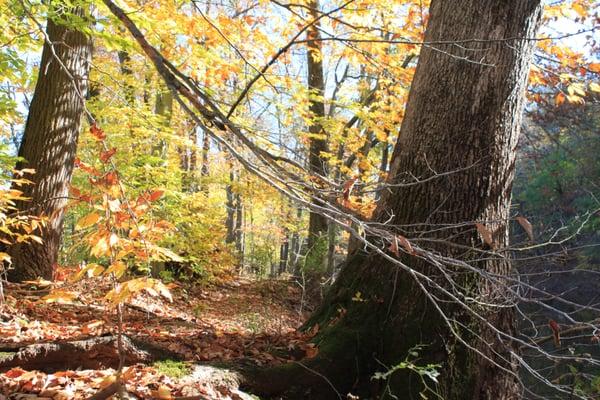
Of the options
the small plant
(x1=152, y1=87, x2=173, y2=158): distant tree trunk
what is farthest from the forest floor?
(x1=152, y1=87, x2=173, y2=158): distant tree trunk

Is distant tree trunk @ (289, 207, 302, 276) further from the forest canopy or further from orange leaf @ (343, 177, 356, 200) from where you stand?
orange leaf @ (343, 177, 356, 200)

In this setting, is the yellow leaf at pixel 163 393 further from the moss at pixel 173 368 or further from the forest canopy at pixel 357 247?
the moss at pixel 173 368

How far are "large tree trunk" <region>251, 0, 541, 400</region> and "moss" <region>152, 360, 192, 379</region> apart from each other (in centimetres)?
71

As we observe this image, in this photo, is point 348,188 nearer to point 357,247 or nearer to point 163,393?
point 163,393

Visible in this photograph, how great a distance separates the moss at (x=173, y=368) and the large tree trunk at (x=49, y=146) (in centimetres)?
324

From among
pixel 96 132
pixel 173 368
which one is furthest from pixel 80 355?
pixel 96 132

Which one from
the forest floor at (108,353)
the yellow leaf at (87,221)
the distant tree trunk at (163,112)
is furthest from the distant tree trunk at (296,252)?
the yellow leaf at (87,221)

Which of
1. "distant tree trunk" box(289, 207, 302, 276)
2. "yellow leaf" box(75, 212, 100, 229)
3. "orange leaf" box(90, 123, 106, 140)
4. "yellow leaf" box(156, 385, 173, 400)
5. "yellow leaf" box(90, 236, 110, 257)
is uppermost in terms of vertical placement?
"orange leaf" box(90, 123, 106, 140)

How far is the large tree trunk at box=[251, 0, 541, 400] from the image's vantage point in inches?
116

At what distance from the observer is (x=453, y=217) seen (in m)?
3.05

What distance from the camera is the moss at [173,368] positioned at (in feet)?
8.26

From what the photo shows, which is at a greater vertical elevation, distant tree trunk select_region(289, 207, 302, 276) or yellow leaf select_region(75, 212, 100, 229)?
yellow leaf select_region(75, 212, 100, 229)

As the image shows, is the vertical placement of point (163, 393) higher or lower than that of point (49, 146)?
lower

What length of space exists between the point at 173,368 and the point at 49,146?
3847mm
